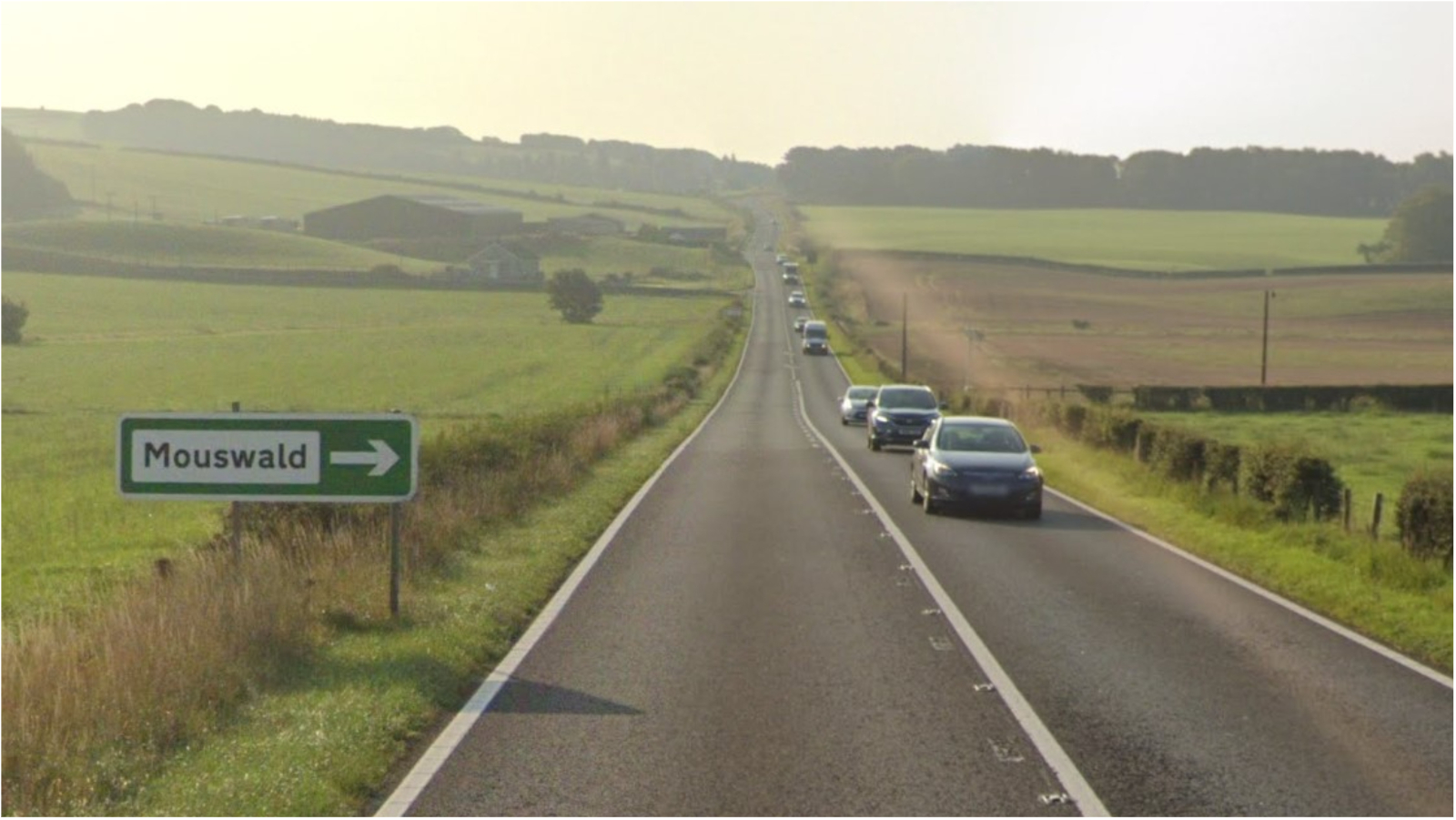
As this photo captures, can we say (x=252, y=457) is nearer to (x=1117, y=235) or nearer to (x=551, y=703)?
(x=551, y=703)

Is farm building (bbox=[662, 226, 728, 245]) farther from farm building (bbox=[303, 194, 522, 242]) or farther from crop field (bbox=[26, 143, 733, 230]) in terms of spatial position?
farm building (bbox=[303, 194, 522, 242])

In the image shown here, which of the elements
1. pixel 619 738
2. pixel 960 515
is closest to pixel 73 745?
pixel 619 738

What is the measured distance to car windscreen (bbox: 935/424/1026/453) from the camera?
25812mm

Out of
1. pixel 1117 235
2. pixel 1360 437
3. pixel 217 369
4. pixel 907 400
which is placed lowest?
pixel 217 369

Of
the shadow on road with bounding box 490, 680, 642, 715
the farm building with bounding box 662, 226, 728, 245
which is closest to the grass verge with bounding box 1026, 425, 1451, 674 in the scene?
the shadow on road with bounding box 490, 680, 642, 715

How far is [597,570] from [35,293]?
248 feet

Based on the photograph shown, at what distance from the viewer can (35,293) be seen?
3388 inches

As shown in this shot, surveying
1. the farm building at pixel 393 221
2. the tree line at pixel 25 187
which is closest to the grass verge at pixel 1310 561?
the farm building at pixel 393 221

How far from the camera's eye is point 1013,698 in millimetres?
11305

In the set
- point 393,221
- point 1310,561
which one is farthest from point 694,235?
point 1310,561

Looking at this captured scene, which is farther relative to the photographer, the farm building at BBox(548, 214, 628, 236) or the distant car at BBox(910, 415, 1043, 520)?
the farm building at BBox(548, 214, 628, 236)

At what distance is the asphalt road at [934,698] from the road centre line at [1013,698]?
3 cm

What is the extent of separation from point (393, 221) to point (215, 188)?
3594cm

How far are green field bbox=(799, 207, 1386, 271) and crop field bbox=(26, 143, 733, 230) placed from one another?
21.8 m
